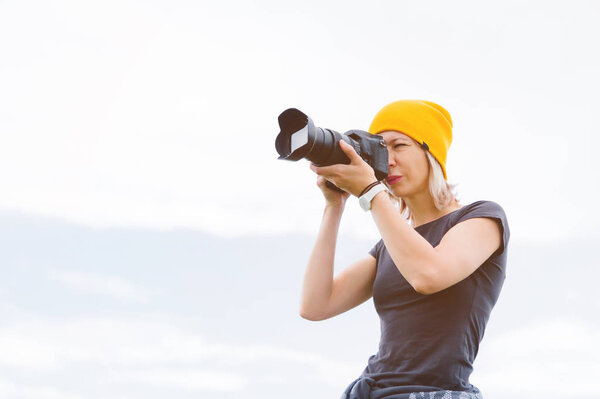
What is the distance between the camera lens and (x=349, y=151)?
211 centimetres

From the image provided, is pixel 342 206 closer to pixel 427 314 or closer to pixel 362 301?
pixel 362 301

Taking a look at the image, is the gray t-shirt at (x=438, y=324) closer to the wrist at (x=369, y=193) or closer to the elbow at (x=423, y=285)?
the elbow at (x=423, y=285)

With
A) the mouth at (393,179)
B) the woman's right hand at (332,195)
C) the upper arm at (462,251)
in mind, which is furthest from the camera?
the woman's right hand at (332,195)

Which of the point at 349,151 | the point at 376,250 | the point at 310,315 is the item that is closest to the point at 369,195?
the point at 349,151

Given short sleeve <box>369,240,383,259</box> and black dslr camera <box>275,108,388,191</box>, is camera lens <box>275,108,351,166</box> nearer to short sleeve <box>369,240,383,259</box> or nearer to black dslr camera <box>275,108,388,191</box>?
black dslr camera <box>275,108,388,191</box>

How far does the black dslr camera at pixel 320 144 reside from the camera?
2.09 meters

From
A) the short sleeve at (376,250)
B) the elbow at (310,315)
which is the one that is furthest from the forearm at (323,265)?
the short sleeve at (376,250)

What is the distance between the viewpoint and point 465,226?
205 cm

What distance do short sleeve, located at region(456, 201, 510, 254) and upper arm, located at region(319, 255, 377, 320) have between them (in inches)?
17.9

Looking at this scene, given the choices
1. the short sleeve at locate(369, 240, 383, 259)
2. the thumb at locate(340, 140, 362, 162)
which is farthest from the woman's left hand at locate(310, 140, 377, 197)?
the short sleeve at locate(369, 240, 383, 259)

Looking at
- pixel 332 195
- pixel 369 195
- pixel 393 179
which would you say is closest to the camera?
pixel 369 195

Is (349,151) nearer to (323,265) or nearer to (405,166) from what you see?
(405,166)

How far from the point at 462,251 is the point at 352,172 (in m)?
0.41

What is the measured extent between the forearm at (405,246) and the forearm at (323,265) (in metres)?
0.47
